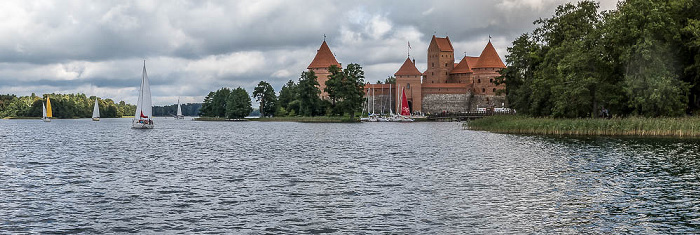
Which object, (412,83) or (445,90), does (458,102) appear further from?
(412,83)

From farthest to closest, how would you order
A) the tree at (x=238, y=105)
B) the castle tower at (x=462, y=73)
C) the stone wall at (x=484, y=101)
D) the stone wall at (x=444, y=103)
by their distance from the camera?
1. the castle tower at (x=462, y=73)
2. the stone wall at (x=444, y=103)
3. the stone wall at (x=484, y=101)
4. the tree at (x=238, y=105)

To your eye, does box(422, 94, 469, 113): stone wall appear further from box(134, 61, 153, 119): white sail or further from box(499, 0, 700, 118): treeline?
box(134, 61, 153, 119): white sail

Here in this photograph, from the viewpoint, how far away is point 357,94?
9912 cm

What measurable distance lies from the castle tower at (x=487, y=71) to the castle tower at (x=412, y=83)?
12672 millimetres

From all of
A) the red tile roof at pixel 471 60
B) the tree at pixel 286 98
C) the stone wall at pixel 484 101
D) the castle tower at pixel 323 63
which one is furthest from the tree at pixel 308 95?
the red tile roof at pixel 471 60

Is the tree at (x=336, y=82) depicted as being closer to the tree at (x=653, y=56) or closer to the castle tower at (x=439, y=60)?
the tree at (x=653, y=56)

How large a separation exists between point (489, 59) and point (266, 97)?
4870 centimetres

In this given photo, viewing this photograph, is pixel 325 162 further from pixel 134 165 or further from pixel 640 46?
pixel 640 46

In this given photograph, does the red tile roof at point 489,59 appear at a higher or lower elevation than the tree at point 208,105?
higher

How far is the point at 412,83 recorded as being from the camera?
13500cm

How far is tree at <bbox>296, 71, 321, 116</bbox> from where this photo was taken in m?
104

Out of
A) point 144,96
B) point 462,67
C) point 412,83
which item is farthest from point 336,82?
point 462,67

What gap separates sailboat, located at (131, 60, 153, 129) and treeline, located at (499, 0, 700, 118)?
37.8 m

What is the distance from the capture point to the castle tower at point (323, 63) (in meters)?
140
